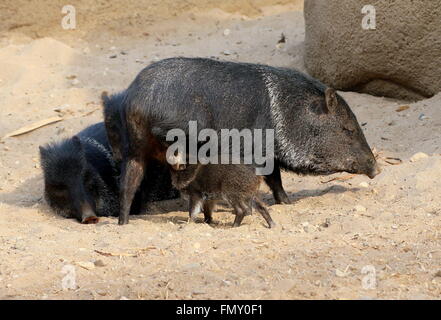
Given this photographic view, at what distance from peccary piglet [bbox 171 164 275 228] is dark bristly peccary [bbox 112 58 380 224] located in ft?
1.08

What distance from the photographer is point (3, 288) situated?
4.89 meters

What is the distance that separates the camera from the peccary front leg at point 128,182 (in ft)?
21.5

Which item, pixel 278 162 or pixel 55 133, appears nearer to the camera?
pixel 278 162

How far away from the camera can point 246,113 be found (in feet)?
21.8

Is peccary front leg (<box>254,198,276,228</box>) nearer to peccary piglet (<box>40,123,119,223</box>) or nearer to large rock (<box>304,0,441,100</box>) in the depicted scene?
peccary piglet (<box>40,123,119,223</box>)

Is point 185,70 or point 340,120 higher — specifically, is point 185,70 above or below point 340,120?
above

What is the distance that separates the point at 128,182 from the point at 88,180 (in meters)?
0.91

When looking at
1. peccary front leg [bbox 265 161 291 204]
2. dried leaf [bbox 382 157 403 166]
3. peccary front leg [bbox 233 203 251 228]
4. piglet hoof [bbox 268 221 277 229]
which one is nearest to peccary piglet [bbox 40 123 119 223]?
peccary front leg [bbox 233 203 251 228]

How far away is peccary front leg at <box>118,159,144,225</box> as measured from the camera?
6547mm

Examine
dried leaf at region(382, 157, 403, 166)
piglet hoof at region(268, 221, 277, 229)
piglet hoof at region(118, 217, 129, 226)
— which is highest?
A: piglet hoof at region(268, 221, 277, 229)

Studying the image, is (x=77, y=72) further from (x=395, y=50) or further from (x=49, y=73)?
(x=395, y=50)

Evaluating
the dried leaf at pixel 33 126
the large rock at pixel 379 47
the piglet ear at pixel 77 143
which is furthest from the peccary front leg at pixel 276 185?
the dried leaf at pixel 33 126
